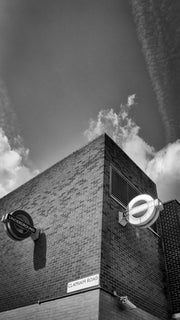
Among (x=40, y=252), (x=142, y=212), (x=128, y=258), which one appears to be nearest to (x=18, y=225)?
(x=40, y=252)

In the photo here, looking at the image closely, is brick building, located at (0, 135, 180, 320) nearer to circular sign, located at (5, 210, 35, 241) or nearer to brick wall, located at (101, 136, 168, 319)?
brick wall, located at (101, 136, 168, 319)

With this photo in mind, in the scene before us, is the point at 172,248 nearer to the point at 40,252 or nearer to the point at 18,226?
the point at 40,252

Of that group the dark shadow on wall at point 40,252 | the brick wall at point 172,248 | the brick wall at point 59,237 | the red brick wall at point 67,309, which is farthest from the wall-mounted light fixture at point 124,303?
the brick wall at point 172,248

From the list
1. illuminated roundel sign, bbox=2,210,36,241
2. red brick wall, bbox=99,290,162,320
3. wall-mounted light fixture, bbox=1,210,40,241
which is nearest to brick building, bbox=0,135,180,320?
red brick wall, bbox=99,290,162,320

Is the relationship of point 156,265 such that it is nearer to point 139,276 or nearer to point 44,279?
point 139,276

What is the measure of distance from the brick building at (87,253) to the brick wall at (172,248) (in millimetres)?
36

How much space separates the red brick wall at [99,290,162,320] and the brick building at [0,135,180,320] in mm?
19

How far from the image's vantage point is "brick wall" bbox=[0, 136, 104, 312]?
7.84m

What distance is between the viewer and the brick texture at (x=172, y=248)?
9781 mm

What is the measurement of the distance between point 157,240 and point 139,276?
7.63 ft

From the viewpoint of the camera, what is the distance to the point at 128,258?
842cm

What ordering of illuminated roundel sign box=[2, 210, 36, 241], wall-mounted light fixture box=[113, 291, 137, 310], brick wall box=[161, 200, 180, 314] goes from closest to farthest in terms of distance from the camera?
wall-mounted light fixture box=[113, 291, 137, 310], illuminated roundel sign box=[2, 210, 36, 241], brick wall box=[161, 200, 180, 314]

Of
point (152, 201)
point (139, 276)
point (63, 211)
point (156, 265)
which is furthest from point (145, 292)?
point (63, 211)

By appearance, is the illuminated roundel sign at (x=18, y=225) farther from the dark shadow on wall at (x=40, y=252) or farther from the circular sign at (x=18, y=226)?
the dark shadow on wall at (x=40, y=252)
